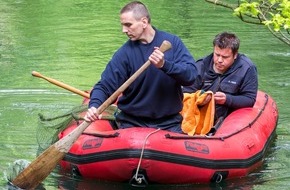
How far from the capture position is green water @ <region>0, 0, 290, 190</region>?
7.41 m

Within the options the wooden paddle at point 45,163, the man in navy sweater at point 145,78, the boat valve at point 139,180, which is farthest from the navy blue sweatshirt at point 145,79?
the boat valve at point 139,180

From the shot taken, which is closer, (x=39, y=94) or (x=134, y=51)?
(x=134, y=51)

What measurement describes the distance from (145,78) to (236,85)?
142 centimetres

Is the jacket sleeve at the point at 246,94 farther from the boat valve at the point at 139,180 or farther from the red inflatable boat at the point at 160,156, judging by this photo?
the boat valve at the point at 139,180

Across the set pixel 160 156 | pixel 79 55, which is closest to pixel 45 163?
pixel 160 156

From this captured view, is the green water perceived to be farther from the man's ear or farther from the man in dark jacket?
the man's ear

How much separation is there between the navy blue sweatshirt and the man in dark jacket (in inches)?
41.2

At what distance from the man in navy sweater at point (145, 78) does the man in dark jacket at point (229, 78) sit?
39.7 inches

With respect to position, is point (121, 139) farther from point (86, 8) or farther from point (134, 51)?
point (86, 8)

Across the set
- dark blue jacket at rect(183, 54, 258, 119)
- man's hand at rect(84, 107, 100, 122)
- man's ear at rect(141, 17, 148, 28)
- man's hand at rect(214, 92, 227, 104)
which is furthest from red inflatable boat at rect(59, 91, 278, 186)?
man's ear at rect(141, 17, 148, 28)

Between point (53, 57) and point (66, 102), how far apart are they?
3.08 meters

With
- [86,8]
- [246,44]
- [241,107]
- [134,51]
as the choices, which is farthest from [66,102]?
[86,8]

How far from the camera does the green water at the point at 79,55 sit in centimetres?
741

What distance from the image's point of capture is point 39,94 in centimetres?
971
